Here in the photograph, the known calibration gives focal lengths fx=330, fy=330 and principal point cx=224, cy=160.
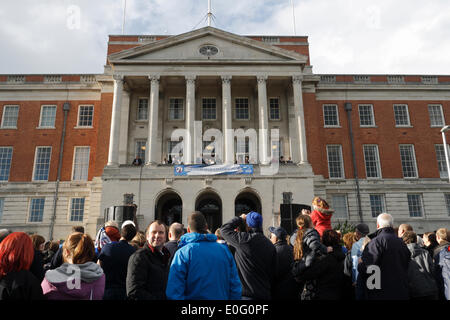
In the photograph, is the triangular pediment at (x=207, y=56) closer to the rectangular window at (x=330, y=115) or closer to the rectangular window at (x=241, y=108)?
the rectangular window at (x=241, y=108)

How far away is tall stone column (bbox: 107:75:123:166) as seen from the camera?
24969 mm

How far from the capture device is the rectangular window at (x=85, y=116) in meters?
29.8

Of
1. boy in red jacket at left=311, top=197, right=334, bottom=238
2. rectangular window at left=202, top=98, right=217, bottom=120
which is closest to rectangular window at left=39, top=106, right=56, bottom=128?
rectangular window at left=202, top=98, right=217, bottom=120

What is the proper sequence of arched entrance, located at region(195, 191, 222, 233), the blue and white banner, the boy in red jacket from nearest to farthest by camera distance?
the boy in red jacket < the blue and white banner < arched entrance, located at region(195, 191, 222, 233)

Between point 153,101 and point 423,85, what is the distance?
25525mm

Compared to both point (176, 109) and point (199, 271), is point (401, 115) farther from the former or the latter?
point (199, 271)

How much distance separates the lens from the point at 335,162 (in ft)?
98.2

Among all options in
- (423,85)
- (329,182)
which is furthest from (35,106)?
(423,85)

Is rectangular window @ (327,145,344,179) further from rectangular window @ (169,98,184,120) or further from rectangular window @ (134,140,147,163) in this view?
rectangular window @ (134,140,147,163)

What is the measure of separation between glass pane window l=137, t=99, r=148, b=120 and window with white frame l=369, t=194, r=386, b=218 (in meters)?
21.3

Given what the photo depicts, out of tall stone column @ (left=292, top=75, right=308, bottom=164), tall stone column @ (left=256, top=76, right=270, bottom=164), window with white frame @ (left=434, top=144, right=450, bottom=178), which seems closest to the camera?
tall stone column @ (left=256, top=76, right=270, bottom=164)

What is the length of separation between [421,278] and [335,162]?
25566 millimetres

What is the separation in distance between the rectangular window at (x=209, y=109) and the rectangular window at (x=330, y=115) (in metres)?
10.4
